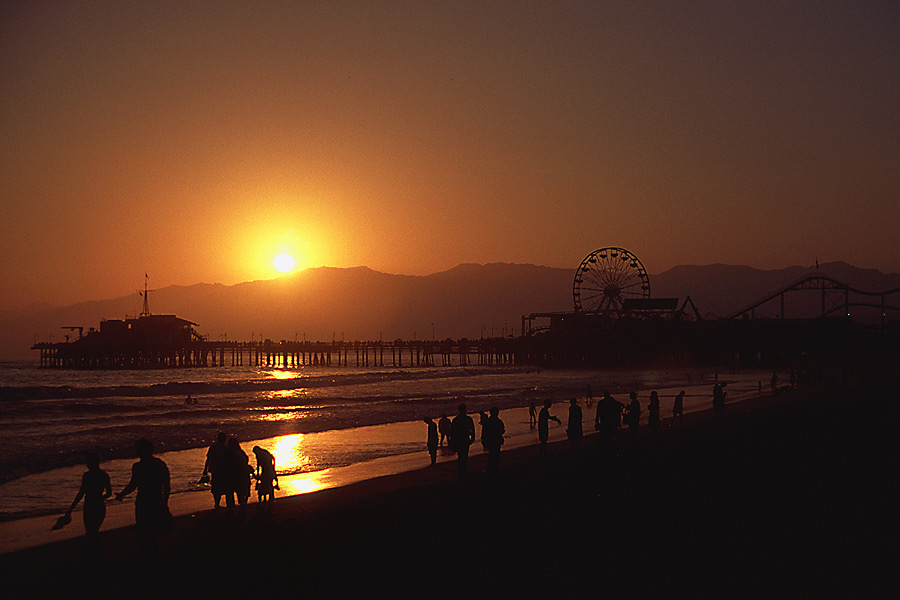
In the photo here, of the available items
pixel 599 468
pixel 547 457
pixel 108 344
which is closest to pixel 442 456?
pixel 547 457

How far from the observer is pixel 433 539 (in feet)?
30.6

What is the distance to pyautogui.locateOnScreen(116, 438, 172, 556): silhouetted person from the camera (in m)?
8.39

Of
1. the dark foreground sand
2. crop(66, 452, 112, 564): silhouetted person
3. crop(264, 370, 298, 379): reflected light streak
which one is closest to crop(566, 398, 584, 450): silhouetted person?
the dark foreground sand

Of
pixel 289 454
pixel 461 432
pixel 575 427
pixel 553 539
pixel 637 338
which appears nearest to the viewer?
pixel 553 539

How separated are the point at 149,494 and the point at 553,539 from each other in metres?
4.73

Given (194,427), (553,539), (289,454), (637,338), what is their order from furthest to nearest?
(637,338) < (194,427) < (289,454) < (553,539)

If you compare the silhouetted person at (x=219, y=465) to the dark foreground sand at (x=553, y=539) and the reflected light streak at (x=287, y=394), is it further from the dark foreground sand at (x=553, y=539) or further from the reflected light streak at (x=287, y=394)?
the reflected light streak at (x=287, y=394)

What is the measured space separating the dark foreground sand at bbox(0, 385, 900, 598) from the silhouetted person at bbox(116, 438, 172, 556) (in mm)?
477

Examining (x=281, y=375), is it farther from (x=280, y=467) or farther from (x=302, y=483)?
(x=302, y=483)

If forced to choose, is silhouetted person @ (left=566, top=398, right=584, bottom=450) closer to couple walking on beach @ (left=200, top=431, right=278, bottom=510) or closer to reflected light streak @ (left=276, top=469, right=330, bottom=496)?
reflected light streak @ (left=276, top=469, right=330, bottom=496)

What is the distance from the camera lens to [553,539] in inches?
353

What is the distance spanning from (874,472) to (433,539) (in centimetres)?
789

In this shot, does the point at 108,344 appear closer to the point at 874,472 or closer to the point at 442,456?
the point at 442,456

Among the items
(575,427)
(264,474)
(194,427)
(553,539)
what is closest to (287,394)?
(194,427)
